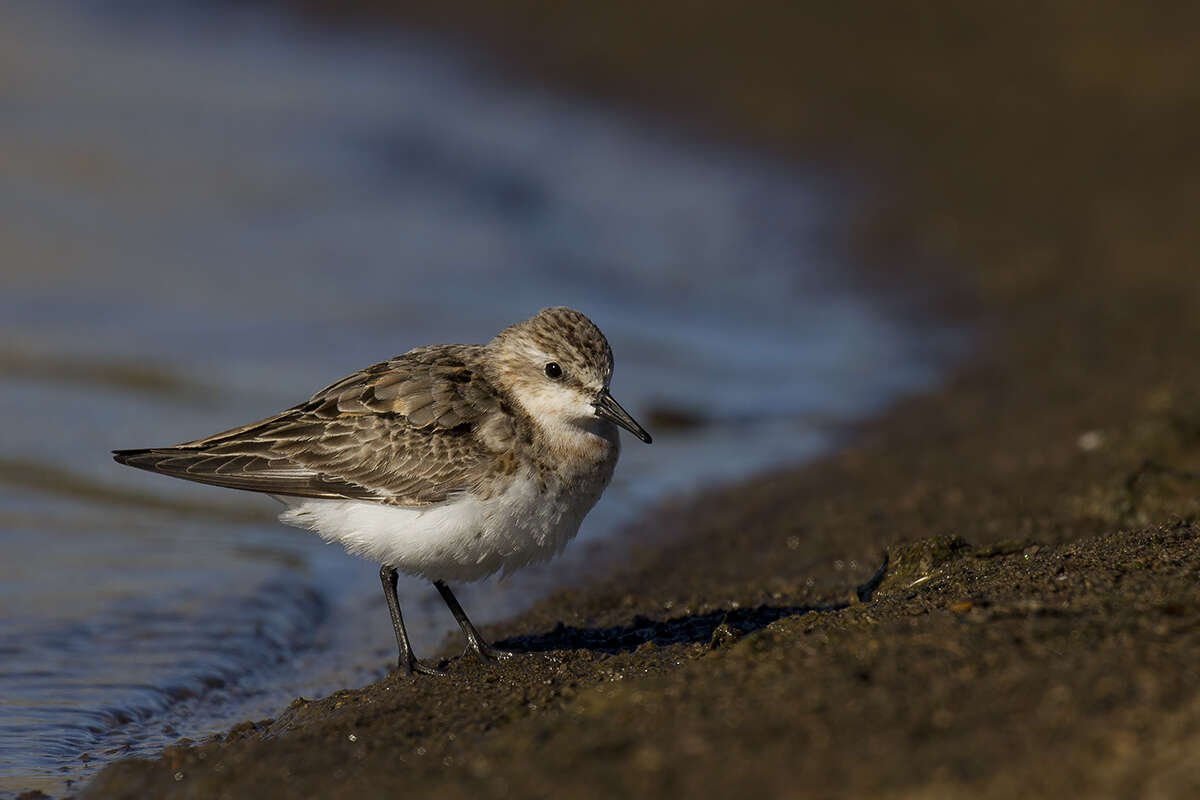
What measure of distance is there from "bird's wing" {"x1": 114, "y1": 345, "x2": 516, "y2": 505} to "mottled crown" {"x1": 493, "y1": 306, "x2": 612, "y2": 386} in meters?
0.28

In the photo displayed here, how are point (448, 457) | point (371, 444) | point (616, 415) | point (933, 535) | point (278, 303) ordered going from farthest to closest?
point (278, 303) < point (933, 535) < point (616, 415) < point (371, 444) < point (448, 457)

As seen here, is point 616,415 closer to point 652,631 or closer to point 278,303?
point 652,631

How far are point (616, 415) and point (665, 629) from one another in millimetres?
1074

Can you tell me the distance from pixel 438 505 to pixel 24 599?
10.8ft

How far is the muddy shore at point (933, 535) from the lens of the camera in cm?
428

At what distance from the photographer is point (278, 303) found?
13570 mm

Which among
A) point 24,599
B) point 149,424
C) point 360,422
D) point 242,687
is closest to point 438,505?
point 360,422

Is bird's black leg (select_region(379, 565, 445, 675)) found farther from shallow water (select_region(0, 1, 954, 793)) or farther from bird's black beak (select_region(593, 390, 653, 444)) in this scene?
bird's black beak (select_region(593, 390, 653, 444))

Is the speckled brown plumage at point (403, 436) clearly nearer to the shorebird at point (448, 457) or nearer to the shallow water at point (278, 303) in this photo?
the shorebird at point (448, 457)

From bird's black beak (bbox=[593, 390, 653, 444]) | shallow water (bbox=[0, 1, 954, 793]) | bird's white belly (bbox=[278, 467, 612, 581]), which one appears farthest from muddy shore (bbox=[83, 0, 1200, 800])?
bird's black beak (bbox=[593, 390, 653, 444])

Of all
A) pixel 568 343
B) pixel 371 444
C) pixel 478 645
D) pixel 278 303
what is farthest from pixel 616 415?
pixel 278 303

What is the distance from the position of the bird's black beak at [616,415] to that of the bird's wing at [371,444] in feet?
1.61

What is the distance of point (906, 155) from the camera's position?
58.2ft

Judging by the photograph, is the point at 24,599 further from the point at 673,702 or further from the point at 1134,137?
the point at 1134,137
